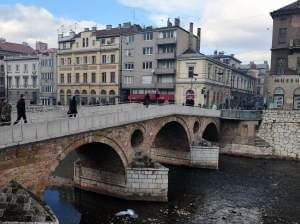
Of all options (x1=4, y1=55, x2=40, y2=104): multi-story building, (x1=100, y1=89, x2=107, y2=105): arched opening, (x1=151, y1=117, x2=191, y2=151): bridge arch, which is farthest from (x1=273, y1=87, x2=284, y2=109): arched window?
(x1=4, y1=55, x2=40, y2=104): multi-story building

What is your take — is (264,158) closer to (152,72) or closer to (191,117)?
(191,117)

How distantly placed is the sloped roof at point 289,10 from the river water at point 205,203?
77.1 ft

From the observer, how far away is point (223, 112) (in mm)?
37594

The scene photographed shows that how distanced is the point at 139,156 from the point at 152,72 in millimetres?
29816

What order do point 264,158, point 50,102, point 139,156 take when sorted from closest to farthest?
point 139,156 → point 264,158 → point 50,102

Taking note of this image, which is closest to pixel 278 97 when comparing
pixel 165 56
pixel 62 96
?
pixel 165 56

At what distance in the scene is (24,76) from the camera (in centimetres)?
6462

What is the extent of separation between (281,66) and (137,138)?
28.6 m

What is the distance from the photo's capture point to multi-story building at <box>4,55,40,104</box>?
62.9 metres

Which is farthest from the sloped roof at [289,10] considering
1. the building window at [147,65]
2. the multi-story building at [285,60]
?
the building window at [147,65]

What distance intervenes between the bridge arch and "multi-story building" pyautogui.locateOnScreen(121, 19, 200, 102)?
17.1m

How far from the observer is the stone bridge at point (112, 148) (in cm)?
1285

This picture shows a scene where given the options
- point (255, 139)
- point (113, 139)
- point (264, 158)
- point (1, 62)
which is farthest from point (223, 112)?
point (1, 62)

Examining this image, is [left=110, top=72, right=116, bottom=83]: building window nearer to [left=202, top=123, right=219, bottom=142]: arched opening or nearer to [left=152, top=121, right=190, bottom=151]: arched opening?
[left=202, top=123, right=219, bottom=142]: arched opening
